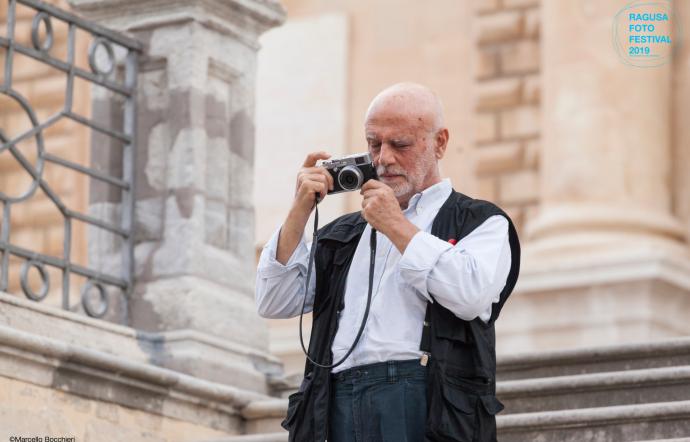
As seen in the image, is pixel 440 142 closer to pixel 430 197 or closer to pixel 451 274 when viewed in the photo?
pixel 430 197

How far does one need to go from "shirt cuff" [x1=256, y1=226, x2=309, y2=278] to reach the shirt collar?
34 cm

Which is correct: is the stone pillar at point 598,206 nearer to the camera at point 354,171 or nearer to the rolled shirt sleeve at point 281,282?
the rolled shirt sleeve at point 281,282

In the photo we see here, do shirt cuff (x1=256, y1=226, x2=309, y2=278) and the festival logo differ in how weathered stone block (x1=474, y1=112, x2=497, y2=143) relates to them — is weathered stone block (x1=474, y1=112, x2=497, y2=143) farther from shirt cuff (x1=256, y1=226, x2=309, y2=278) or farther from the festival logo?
shirt cuff (x1=256, y1=226, x2=309, y2=278)

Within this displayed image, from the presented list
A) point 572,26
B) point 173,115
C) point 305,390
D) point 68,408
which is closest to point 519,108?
point 572,26

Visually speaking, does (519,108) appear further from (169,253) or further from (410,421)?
(410,421)

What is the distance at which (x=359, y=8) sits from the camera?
52.7ft

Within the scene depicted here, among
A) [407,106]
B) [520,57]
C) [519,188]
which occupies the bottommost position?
[407,106]

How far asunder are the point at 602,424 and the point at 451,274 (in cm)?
178

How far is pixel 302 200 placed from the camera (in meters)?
5.70

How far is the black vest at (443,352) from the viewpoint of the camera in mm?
5418

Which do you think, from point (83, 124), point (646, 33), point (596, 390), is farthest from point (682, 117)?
point (596, 390)

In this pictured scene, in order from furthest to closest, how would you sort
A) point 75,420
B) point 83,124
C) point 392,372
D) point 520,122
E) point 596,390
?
point 520,122 → point 83,124 → point 75,420 → point 596,390 → point 392,372

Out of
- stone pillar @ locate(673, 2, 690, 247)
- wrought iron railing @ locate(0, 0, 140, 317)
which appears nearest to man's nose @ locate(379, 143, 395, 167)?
wrought iron railing @ locate(0, 0, 140, 317)

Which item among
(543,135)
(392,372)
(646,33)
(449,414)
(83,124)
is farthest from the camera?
(543,135)
